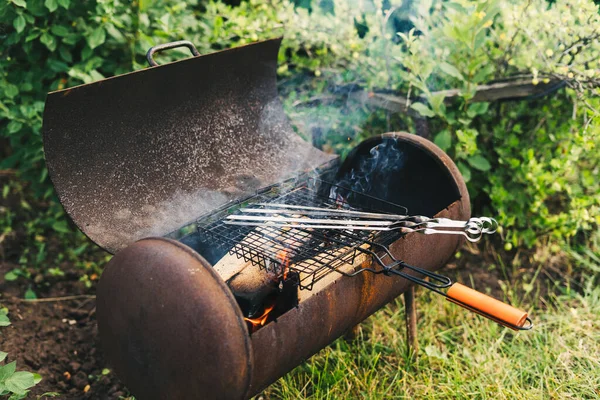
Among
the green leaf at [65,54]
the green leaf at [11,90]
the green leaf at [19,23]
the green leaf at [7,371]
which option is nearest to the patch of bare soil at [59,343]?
the green leaf at [7,371]

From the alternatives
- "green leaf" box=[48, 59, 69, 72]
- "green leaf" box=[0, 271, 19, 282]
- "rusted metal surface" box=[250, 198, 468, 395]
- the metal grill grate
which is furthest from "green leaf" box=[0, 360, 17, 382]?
"green leaf" box=[48, 59, 69, 72]

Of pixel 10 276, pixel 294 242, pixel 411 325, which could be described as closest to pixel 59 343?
pixel 10 276

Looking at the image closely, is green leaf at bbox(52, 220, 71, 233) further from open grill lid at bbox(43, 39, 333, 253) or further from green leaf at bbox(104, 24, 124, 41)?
open grill lid at bbox(43, 39, 333, 253)

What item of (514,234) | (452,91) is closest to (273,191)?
(452,91)

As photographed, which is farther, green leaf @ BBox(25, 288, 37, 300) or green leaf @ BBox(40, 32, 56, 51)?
green leaf @ BBox(25, 288, 37, 300)

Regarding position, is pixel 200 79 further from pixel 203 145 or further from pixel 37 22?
pixel 37 22

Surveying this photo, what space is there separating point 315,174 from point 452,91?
120 centimetres

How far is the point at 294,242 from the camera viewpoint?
99.5 inches

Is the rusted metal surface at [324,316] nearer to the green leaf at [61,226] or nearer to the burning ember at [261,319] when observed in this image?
the burning ember at [261,319]

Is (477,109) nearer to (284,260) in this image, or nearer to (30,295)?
(284,260)

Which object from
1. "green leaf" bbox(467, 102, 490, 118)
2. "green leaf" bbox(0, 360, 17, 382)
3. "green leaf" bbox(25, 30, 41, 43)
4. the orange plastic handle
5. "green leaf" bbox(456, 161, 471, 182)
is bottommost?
"green leaf" bbox(0, 360, 17, 382)

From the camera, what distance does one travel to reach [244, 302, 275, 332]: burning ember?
86.6 inches

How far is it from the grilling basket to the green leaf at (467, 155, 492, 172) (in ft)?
2.53

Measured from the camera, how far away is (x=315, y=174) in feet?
10.2
